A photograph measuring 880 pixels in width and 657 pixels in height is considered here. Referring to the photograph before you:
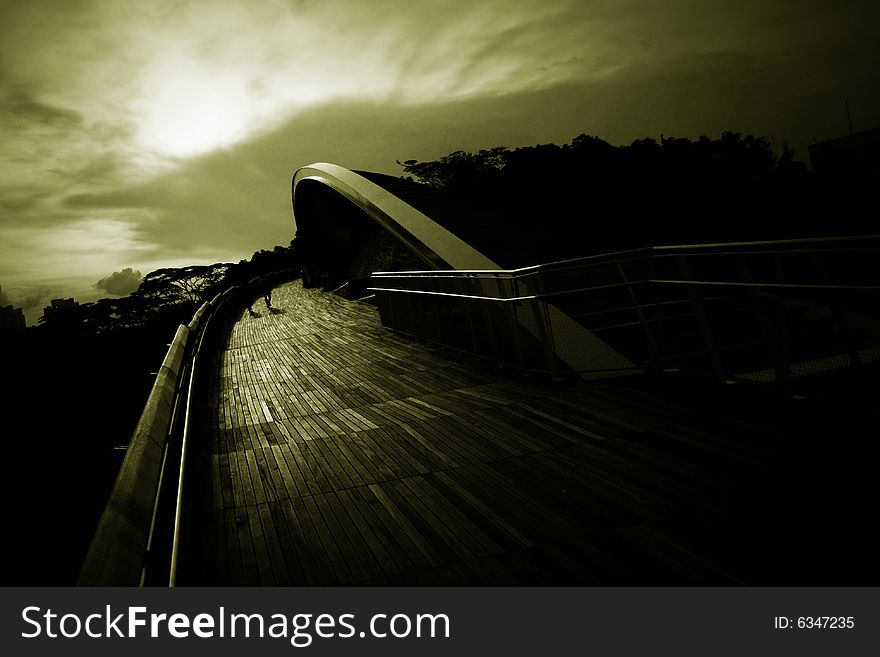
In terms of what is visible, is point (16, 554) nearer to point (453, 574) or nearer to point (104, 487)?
point (104, 487)

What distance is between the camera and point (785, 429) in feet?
12.0

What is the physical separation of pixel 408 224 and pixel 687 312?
30.1 feet

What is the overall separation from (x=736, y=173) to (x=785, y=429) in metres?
32.0

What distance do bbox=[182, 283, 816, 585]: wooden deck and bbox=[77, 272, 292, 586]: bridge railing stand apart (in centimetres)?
21

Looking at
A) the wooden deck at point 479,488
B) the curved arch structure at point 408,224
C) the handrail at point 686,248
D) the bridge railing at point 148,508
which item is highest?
the curved arch structure at point 408,224

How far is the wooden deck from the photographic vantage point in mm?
2590

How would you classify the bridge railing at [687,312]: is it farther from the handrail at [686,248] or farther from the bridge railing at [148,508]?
the bridge railing at [148,508]

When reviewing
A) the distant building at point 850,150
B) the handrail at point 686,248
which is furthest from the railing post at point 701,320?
the distant building at point 850,150

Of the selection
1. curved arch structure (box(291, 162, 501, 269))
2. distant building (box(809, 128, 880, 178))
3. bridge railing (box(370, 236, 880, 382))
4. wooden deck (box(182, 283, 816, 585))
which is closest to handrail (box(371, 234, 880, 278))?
bridge railing (box(370, 236, 880, 382))

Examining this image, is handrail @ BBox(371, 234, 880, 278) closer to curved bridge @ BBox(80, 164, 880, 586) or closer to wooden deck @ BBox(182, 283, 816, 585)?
curved bridge @ BBox(80, 164, 880, 586)

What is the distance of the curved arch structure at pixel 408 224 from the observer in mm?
11625

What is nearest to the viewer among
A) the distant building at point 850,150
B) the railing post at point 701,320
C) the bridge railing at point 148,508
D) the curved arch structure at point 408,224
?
the bridge railing at point 148,508

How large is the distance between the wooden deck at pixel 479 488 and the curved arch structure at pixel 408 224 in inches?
224

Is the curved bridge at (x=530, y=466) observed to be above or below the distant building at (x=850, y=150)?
below
